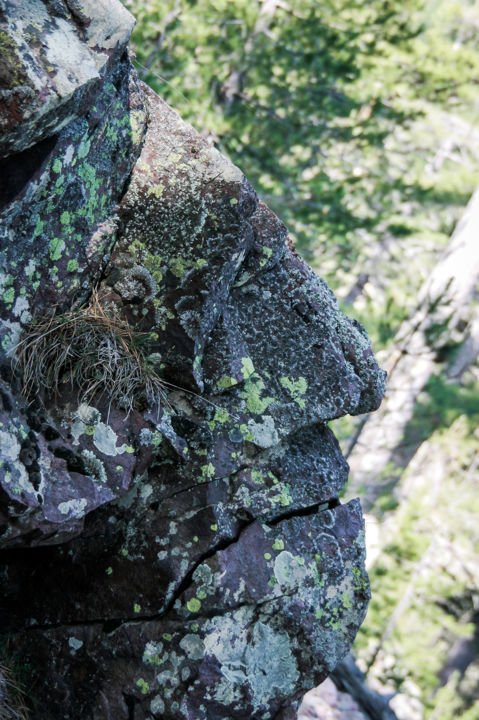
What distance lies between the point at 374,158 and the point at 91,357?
1179cm

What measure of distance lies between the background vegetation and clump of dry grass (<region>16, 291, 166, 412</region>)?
15.3 ft

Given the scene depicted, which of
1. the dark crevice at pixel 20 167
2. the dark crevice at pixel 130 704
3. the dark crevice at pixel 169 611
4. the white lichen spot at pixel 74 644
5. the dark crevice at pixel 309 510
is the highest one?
the dark crevice at pixel 20 167

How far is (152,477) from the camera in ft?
12.4

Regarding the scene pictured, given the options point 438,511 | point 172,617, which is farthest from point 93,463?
point 438,511

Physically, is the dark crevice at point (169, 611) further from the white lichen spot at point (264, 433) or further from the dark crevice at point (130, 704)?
the white lichen spot at point (264, 433)

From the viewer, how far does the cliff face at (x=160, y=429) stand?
3.33 m

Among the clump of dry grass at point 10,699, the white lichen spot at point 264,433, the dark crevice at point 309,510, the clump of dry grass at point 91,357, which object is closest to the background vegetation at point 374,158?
the clump of dry grass at point 91,357

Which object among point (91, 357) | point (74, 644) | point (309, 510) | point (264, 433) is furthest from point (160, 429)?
point (74, 644)

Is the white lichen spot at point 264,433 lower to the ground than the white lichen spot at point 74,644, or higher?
higher

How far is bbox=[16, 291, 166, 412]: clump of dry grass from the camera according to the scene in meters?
3.31

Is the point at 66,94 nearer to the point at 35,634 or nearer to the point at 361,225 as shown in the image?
the point at 35,634

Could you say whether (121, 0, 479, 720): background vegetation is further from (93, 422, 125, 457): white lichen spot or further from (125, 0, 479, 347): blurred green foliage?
(93, 422, 125, 457): white lichen spot

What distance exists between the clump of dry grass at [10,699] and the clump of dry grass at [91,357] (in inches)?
66.7

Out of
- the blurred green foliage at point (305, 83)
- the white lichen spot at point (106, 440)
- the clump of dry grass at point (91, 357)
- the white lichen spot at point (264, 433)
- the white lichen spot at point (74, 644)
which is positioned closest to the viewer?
the clump of dry grass at point (91, 357)
